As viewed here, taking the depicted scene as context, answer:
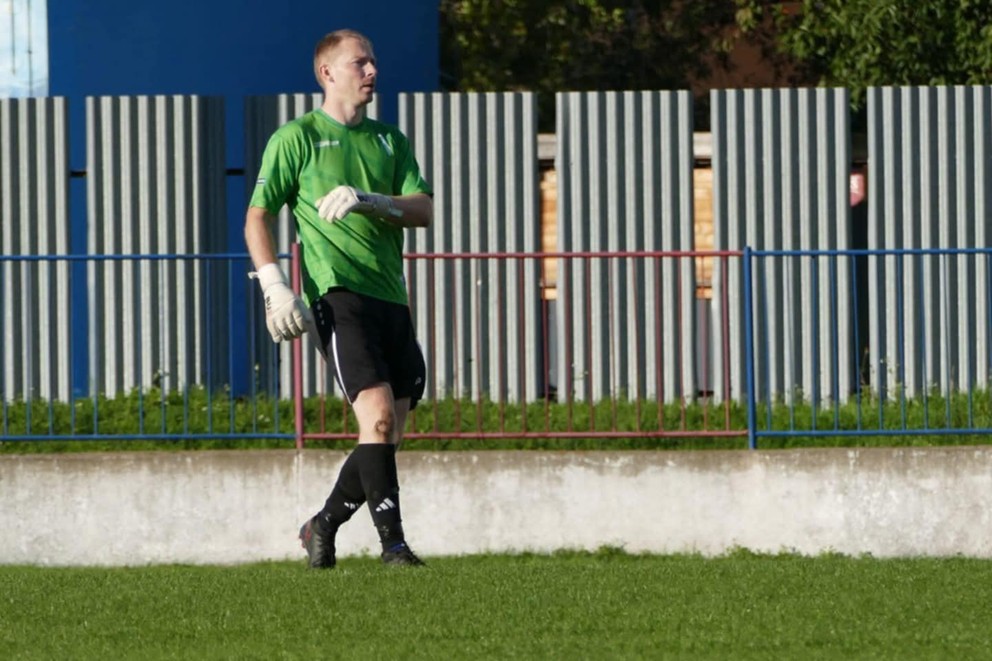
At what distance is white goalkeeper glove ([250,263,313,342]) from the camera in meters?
7.36

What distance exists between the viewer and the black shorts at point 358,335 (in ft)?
24.6

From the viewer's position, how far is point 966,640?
19.1 feet

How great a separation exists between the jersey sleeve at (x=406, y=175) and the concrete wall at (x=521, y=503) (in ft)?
8.01

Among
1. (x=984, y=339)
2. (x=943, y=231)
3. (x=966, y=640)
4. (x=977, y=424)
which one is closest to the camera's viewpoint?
(x=966, y=640)

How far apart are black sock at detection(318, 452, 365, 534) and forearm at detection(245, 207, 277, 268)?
0.76m

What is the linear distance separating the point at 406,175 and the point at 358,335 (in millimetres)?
651

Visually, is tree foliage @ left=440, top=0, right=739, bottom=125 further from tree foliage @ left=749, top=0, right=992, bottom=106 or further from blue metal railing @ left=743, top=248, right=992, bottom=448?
blue metal railing @ left=743, top=248, right=992, bottom=448

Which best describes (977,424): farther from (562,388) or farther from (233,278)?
(233,278)

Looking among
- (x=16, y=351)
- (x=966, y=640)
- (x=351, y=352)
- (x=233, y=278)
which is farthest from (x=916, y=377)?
(x=966, y=640)

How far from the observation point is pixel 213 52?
17141 millimetres

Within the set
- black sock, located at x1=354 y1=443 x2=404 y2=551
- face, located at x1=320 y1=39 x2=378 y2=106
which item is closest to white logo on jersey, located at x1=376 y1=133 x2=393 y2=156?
face, located at x1=320 y1=39 x2=378 y2=106

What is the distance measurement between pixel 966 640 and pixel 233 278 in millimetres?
5788

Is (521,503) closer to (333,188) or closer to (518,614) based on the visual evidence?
(333,188)

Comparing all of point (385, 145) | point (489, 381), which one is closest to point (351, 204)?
point (385, 145)
